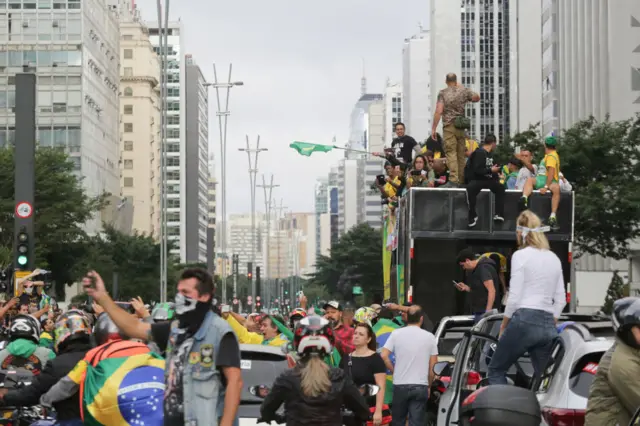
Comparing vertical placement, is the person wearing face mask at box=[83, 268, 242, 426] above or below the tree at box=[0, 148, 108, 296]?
below

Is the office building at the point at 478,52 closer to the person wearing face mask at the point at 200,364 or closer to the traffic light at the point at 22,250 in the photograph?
the traffic light at the point at 22,250

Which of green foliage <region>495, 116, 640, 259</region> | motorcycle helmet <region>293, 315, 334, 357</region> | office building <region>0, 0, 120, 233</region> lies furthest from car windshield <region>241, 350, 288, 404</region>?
office building <region>0, 0, 120, 233</region>

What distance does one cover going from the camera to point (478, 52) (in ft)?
591

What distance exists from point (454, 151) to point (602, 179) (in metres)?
27.3

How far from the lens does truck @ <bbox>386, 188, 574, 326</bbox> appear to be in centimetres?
2014

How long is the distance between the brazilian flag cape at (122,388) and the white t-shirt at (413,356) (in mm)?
5275

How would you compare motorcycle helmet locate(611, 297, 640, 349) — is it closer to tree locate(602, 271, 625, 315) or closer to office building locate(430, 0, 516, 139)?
tree locate(602, 271, 625, 315)

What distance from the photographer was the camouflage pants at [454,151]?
72.2ft

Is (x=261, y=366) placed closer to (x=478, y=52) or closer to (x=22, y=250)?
(x=22, y=250)

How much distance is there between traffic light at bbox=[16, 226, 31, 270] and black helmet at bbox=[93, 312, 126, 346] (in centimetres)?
1855

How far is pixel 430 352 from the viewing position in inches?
539

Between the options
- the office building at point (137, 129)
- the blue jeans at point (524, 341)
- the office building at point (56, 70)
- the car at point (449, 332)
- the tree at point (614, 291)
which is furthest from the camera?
the office building at point (137, 129)

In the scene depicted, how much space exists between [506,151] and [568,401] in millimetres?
43763

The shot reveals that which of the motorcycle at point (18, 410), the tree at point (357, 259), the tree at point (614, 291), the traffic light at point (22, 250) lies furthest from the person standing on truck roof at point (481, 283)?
the tree at point (357, 259)
